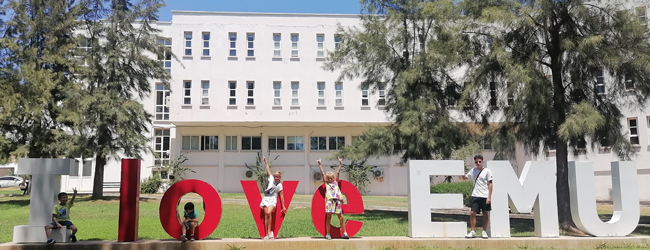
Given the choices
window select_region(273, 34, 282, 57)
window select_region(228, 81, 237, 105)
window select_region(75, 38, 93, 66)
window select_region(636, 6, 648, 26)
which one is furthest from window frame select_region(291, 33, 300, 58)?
window select_region(636, 6, 648, 26)

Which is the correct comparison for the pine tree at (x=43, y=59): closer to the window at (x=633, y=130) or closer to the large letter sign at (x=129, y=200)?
the large letter sign at (x=129, y=200)

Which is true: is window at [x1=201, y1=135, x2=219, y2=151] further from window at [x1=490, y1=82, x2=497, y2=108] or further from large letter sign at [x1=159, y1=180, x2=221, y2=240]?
large letter sign at [x1=159, y1=180, x2=221, y2=240]

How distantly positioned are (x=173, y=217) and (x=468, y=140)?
11.4 metres

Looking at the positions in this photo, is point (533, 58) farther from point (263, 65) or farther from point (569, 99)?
point (263, 65)

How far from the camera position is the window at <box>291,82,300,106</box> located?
116ft

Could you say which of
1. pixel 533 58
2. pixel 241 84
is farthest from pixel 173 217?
pixel 241 84

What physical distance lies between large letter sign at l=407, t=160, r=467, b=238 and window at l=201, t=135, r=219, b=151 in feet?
92.0

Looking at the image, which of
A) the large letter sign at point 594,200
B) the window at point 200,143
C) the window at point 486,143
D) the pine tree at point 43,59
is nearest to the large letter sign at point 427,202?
the large letter sign at point 594,200

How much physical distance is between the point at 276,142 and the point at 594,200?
92.2 feet

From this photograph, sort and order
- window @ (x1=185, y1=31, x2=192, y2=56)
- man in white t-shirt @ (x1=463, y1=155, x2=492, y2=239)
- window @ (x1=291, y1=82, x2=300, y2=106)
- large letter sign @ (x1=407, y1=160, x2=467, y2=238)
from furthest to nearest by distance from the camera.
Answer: window @ (x1=185, y1=31, x2=192, y2=56)
window @ (x1=291, y1=82, x2=300, y2=106)
large letter sign @ (x1=407, y1=160, x2=467, y2=238)
man in white t-shirt @ (x1=463, y1=155, x2=492, y2=239)

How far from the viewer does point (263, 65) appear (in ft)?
117

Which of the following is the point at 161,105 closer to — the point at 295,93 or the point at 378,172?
the point at 295,93

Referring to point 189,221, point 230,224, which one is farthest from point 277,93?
point 189,221

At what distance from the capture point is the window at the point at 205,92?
1367 inches
